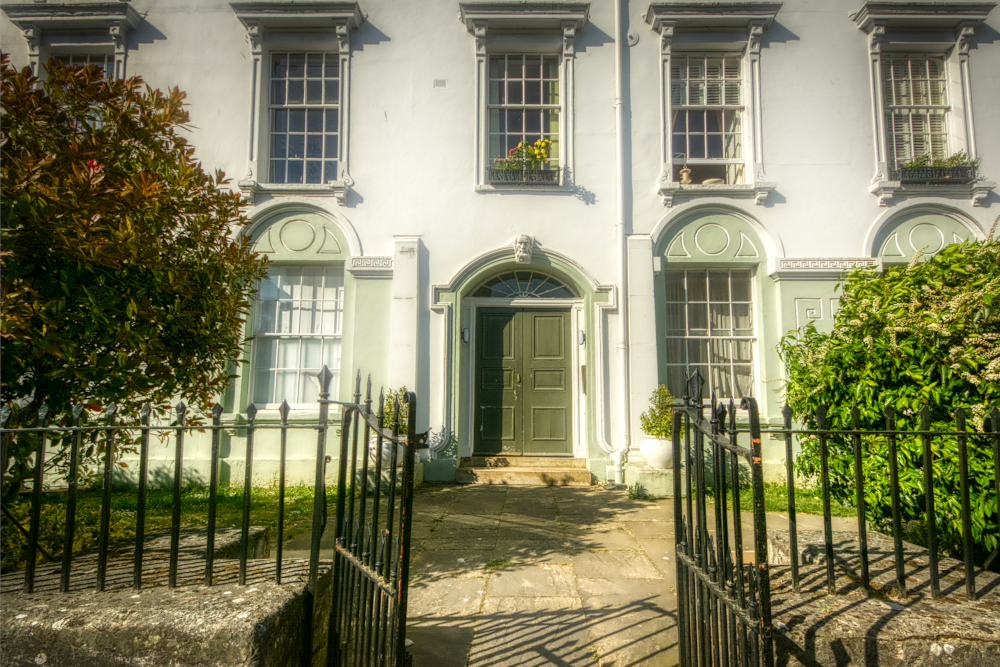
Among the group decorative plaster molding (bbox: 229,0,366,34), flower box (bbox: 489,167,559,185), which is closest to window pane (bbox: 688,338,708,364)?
flower box (bbox: 489,167,559,185)

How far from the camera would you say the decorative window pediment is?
7.91m

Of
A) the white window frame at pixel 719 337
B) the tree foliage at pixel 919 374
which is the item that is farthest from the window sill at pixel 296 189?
the tree foliage at pixel 919 374

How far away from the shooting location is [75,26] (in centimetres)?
802

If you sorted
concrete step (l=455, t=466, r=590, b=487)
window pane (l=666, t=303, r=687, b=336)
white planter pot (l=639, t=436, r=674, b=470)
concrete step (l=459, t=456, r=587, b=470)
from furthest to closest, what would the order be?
1. window pane (l=666, t=303, r=687, b=336)
2. concrete step (l=459, t=456, r=587, b=470)
3. concrete step (l=455, t=466, r=590, b=487)
4. white planter pot (l=639, t=436, r=674, b=470)

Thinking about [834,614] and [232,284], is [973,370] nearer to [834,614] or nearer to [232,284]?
[834,614]

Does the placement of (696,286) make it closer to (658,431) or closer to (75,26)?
(658,431)

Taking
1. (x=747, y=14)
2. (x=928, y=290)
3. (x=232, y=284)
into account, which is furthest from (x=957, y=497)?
(x=747, y=14)

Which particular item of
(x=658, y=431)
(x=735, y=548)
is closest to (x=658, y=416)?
(x=658, y=431)

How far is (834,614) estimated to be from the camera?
229cm

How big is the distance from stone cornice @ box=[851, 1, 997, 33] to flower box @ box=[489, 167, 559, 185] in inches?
196

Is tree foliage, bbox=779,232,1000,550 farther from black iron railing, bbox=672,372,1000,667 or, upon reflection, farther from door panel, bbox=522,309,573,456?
door panel, bbox=522,309,573,456

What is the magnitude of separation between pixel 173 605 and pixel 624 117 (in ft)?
25.7

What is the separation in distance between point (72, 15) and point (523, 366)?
→ 28.0 feet

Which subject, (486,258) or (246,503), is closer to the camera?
(246,503)
